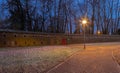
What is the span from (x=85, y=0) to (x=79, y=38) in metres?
14.2

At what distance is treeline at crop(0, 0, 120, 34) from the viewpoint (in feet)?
133

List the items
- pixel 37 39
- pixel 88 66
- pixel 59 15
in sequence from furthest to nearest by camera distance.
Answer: pixel 59 15, pixel 37 39, pixel 88 66

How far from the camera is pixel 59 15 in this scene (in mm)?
47781

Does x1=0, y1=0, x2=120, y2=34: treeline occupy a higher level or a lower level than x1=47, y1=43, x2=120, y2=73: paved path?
higher

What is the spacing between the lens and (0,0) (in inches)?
1716

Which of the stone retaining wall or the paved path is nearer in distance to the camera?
the paved path

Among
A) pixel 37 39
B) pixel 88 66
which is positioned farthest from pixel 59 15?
pixel 88 66

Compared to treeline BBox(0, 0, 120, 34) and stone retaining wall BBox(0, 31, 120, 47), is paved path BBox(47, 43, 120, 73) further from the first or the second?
treeline BBox(0, 0, 120, 34)

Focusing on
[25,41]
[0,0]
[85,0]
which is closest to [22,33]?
[25,41]

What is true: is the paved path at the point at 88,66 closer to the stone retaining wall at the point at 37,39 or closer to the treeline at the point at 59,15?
the stone retaining wall at the point at 37,39

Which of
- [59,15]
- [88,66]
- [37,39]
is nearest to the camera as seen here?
[88,66]

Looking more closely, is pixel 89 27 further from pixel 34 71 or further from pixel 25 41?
pixel 34 71

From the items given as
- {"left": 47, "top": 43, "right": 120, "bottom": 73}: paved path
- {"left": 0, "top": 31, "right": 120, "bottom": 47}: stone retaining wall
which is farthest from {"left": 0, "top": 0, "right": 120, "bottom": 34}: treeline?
{"left": 47, "top": 43, "right": 120, "bottom": 73}: paved path

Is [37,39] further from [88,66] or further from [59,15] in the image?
[88,66]
